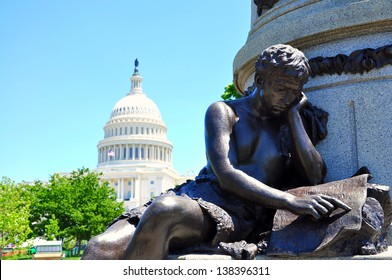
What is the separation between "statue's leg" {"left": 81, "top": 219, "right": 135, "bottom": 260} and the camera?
138 inches

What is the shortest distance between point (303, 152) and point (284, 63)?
72 cm

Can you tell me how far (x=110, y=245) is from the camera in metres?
3.55

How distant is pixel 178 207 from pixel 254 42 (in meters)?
2.61

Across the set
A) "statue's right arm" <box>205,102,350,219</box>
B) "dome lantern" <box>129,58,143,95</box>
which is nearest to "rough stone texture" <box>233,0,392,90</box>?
"statue's right arm" <box>205,102,350,219</box>

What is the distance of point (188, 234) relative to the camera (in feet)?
11.5

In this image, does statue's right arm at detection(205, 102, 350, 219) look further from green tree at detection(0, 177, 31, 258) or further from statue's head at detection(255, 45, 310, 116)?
green tree at detection(0, 177, 31, 258)

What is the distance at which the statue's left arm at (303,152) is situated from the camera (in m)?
3.99

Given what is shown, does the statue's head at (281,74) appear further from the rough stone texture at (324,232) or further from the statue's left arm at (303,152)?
the rough stone texture at (324,232)

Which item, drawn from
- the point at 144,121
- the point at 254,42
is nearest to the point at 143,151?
the point at 144,121

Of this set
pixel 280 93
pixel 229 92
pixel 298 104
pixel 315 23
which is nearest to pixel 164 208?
pixel 280 93

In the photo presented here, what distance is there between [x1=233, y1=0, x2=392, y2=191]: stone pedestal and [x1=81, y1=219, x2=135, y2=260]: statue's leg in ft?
6.61

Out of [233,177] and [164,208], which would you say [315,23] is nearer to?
[233,177]

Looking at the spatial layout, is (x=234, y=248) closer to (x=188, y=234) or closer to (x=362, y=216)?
(x=188, y=234)

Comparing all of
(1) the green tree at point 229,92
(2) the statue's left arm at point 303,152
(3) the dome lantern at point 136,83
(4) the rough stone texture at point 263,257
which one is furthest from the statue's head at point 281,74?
(3) the dome lantern at point 136,83
